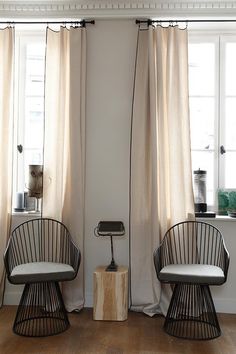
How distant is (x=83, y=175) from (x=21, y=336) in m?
1.43

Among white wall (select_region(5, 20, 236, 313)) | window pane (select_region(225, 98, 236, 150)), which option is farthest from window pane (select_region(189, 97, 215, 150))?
white wall (select_region(5, 20, 236, 313))

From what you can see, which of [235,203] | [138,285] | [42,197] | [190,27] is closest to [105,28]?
[190,27]

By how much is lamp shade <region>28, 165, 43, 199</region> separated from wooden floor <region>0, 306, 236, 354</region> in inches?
43.0

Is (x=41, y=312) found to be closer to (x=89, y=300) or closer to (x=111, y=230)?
(x=89, y=300)

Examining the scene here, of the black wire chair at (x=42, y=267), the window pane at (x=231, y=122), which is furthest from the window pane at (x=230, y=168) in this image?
the black wire chair at (x=42, y=267)

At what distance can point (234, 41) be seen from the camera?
12.8 ft

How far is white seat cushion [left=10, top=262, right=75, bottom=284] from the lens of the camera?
118 inches

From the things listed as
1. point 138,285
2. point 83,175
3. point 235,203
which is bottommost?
point 138,285

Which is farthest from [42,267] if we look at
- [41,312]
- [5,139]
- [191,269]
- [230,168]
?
[230,168]

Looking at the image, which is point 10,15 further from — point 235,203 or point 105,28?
point 235,203

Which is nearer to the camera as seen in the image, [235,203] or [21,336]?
[21,336]

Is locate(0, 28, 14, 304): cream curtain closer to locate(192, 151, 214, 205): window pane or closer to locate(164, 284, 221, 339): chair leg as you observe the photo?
locate(164, 284, 221, 339): chair leg

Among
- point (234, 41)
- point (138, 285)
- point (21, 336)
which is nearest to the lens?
point (21, 336)

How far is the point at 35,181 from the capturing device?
3750 mm
